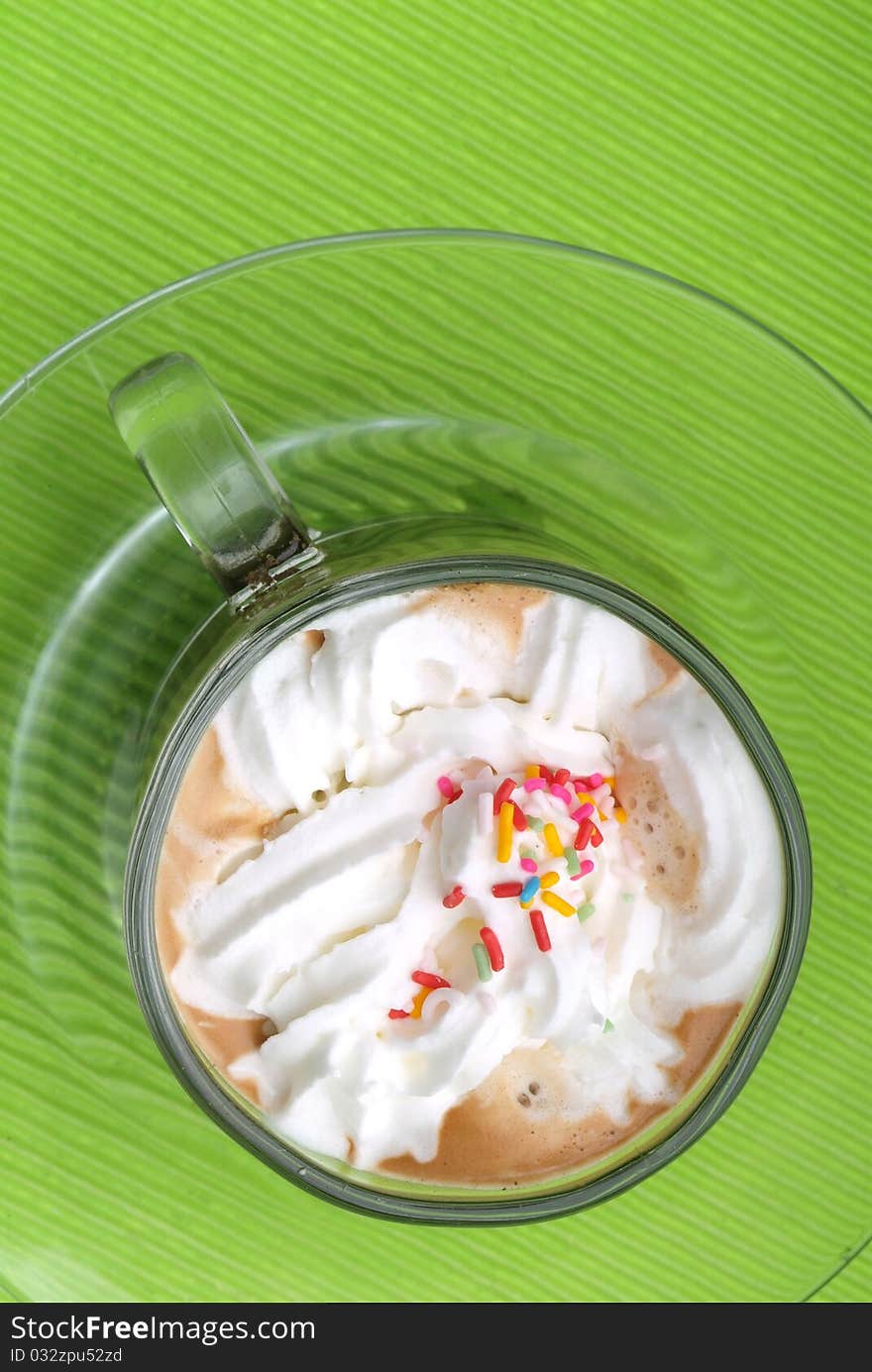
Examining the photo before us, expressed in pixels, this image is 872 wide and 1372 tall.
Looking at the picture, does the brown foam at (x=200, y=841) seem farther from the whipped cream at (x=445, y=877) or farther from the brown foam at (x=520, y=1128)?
the brown foam at (x=520, y=1128)

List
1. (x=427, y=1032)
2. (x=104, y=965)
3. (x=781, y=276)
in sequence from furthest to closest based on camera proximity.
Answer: (x=781, y=276)
(x=104, y=965)
(x=427, y=1032)

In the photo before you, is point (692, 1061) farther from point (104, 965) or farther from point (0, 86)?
point (0, 86)

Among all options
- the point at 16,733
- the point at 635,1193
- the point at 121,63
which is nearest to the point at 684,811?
the point at 635,1193

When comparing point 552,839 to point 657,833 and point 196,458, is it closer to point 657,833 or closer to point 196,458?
point 657,833

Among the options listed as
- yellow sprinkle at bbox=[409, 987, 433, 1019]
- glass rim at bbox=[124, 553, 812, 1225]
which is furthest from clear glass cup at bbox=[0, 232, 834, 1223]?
yellow sprinkle at bbox=[409, 987, 433, 1019]

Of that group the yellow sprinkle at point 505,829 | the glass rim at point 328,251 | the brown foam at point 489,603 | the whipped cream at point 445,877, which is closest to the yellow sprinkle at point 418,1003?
the whipped cream at point 445,877

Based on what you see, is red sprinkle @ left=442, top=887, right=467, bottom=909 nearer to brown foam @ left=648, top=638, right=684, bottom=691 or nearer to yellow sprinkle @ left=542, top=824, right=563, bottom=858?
yellow sprinkle @ left=542, top=824, right=563, bottom=858

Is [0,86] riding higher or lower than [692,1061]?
higher
